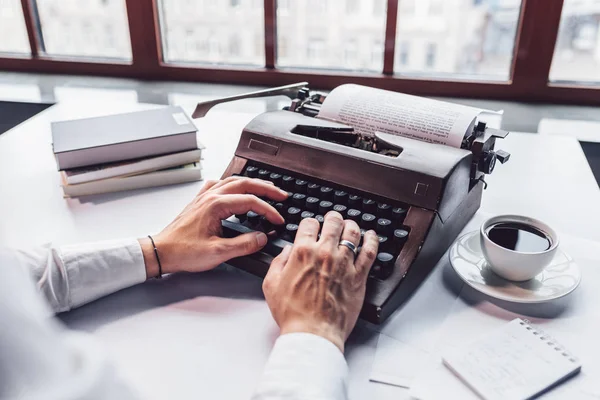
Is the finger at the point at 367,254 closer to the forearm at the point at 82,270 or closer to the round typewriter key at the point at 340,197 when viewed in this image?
the round typewriter key at the point at 340,197

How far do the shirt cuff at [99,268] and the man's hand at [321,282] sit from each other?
9.2 inches

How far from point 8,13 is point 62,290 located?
7.52ft

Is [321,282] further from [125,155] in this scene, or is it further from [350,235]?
[125,155]

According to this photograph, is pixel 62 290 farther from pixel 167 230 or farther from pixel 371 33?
pixel 371 33

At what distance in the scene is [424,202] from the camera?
0.90m

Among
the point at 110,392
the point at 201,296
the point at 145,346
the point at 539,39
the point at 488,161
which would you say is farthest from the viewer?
the point at 539,39

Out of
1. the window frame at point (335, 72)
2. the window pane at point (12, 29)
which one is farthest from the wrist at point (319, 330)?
the window pane at point (12, 29)

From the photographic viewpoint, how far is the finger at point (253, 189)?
98cm

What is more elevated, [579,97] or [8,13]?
[8,13]

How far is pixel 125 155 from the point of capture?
1.22 meters

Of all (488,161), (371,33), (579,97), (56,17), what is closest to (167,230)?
(488,161)

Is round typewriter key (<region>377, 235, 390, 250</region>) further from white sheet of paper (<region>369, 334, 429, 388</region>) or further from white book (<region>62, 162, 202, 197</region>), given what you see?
white book (<region>62, 162, 202, 197</region>)

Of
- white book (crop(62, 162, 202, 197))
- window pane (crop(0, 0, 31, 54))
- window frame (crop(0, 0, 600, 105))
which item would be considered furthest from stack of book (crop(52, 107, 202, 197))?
window pane (crop(0, 0, 31, 54))

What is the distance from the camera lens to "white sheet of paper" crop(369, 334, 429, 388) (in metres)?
0.70
